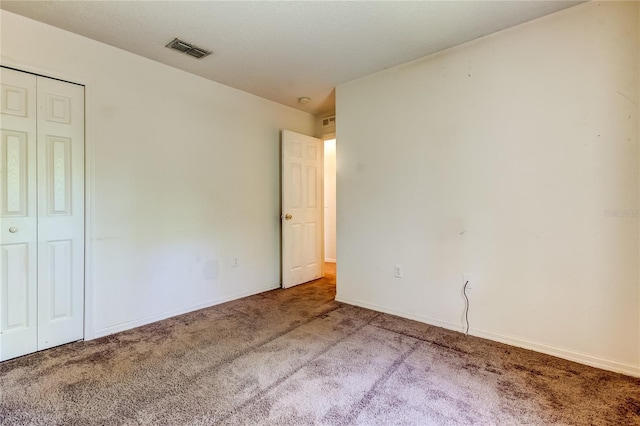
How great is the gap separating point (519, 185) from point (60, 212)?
3562 mm

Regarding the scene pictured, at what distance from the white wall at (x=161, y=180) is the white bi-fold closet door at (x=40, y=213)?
92 mm

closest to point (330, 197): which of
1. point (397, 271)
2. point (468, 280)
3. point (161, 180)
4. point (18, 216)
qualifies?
point (397, 271)

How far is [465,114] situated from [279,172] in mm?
2321

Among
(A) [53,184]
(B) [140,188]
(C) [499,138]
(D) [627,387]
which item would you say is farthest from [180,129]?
(D) [627,387]

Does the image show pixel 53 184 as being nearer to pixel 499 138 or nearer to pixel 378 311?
pixel 378 311

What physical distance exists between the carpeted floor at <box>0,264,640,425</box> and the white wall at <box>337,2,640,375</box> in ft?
1.01

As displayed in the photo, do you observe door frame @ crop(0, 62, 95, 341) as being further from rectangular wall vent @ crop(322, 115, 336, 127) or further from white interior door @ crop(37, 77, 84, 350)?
rectangular wall vent @ crop(322, 115, 336, 127)

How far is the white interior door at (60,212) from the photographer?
2.29m

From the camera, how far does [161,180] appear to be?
2924mm

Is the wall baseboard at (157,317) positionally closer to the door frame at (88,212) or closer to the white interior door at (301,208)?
the door frame at (88,212)

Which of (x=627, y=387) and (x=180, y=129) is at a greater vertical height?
(x=180, y=129)

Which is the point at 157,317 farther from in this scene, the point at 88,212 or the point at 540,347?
the point at 540,347

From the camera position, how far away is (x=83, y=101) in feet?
8.08

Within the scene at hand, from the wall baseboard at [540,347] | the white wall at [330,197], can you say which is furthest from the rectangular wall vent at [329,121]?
the wall baseboard at [540,347]
